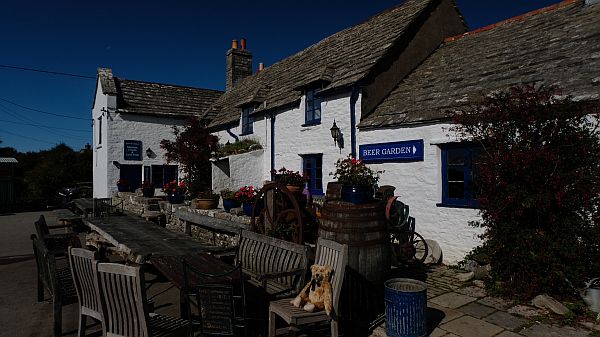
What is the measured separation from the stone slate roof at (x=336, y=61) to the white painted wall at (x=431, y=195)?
263cm

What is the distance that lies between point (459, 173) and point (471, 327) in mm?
3950

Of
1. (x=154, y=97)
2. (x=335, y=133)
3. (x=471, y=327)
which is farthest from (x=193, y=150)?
(x=471, y=327)

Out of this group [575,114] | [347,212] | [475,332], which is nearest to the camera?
[475,332]

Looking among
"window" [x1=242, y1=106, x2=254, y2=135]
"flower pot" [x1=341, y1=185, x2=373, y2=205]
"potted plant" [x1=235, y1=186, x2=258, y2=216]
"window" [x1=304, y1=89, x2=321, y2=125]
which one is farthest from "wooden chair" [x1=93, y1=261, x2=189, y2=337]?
"window" [x1=242, y1=106, x2=254, y2=135]

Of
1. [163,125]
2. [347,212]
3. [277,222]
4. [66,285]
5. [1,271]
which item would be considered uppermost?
[163,125]

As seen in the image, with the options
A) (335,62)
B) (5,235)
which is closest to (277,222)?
(335,62)

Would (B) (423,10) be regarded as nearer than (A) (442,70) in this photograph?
No

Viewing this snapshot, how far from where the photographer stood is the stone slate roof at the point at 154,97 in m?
19.4

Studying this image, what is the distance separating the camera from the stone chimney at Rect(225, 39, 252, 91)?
22672mm

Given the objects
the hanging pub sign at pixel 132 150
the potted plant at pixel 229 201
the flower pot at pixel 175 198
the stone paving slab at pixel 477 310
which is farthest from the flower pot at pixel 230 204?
the hanging pub sign at pixel 132 150

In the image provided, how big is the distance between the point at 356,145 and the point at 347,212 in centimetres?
544

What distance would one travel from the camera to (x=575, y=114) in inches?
211

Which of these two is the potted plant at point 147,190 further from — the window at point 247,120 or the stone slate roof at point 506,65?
the stone slate roof at point 506,65

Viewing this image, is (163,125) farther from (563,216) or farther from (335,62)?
(563,216)
